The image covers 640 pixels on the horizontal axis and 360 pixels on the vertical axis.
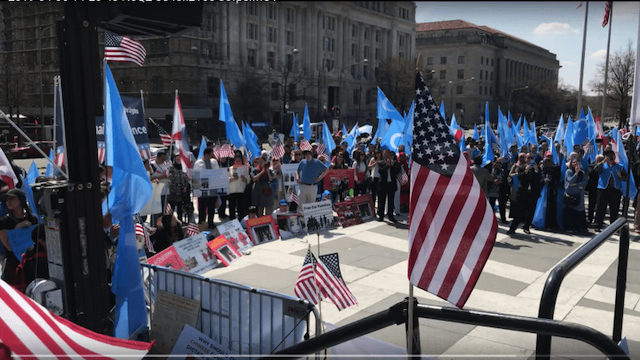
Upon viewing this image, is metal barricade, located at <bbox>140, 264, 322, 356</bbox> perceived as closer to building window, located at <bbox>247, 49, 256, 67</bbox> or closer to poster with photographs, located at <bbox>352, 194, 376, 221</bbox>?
poster with photographs, located at <bbox>352, 194, 376, 221</bbox>

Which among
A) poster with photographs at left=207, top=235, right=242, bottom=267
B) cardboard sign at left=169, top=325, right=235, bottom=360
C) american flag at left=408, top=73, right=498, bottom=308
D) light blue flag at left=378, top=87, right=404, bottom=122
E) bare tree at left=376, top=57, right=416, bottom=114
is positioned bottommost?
poster with photographs at left=207, top=235, right=242, bottom=267

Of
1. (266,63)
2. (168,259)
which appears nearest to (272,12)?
(266,63)

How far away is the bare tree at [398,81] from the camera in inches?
3044

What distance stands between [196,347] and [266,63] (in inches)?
A: 2718

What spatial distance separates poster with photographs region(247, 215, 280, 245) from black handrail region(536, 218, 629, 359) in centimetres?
729

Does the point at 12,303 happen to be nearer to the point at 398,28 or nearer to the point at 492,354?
the point at 492,354

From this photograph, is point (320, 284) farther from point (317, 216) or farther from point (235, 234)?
point (317, 216)

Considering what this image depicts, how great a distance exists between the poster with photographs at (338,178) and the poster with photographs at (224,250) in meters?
4.71


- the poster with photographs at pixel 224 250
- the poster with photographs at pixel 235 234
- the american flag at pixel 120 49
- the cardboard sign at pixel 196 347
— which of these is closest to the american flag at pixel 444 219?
the cardboard sign at pixel 196 347

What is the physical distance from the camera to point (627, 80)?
45.2 metres

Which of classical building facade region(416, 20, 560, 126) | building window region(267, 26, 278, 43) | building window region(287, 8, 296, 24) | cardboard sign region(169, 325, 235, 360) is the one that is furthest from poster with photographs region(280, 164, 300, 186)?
classical building facade region(416, 20, 560, 126)

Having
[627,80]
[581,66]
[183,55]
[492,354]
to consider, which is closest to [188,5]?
[492,354]

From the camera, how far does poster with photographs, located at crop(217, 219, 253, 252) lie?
9.48 m

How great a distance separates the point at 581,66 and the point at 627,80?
14.0 m
